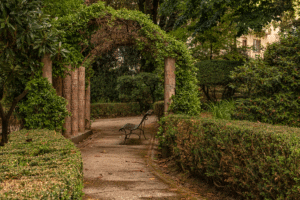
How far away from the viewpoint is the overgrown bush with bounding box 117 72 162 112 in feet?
63.4

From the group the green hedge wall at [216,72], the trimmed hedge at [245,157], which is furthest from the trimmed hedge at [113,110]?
the trimmed hedge at [245,157]

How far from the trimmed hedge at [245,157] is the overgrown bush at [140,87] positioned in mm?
13440

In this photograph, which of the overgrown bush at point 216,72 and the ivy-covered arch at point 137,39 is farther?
the overgrown bush at point 216,72

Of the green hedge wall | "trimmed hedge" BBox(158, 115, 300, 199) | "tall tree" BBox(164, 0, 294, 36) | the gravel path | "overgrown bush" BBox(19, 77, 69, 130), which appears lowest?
the gravel path

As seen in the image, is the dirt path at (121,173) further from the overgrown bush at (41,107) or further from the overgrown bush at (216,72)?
Result: the overgrown bush at (216,72)

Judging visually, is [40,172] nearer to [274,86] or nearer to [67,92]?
[274,86]

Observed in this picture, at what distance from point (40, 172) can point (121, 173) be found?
11.7 feet

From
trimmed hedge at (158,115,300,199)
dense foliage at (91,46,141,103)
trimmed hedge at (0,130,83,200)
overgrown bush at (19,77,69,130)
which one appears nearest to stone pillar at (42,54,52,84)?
overgrown bush at (19,77,69,130)

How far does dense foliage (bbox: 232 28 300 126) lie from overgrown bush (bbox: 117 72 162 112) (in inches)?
481

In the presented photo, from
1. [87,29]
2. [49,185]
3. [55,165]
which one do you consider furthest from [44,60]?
[49,185]

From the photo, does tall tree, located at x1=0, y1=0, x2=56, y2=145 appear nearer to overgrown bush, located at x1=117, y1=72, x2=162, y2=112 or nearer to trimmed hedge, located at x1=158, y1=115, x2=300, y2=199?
trimmed hedge, located at x1=158, y1=115, x2=300, y2=199

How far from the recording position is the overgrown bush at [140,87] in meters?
19.3

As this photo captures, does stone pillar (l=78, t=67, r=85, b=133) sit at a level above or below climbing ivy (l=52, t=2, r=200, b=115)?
below

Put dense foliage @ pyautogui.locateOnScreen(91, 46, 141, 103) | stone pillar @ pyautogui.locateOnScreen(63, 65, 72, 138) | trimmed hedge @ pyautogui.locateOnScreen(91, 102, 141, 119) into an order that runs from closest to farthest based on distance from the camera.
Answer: stone pillar @ pyautogui.locateOnScreen(63, 65, 72, 138), trimmed hedge @ pyautogui.locateOnScreen(91, 102, 141, 119), dense foliage @ pyautogui.locateOnScreen(91, 46, 141, 103)
